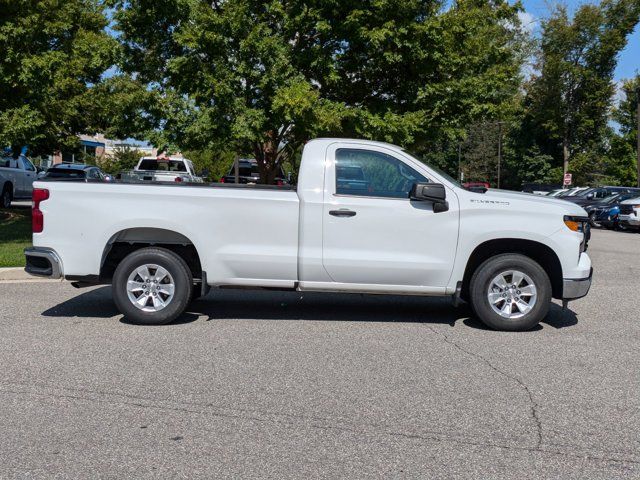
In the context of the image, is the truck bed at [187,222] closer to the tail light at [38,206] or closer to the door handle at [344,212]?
the tail light at [38,206]

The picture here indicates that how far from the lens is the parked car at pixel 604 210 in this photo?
26.5m

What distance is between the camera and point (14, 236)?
15.1 m

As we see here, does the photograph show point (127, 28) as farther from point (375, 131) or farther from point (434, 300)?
point (434, 300)

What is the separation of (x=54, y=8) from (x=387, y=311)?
497 inches

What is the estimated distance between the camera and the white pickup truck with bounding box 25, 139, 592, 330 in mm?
7344

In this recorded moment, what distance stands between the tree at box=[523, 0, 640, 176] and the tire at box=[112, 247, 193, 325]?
154 ft

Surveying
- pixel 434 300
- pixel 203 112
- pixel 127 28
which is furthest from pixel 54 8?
pixel 434 300

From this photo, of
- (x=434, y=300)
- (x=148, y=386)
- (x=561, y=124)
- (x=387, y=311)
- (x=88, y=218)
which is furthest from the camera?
(x=561, y=124)

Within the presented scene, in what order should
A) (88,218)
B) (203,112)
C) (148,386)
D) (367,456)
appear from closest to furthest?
(367,456)
(148,386)
(88,218)
(203,112)

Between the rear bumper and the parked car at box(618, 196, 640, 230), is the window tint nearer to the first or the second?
the rear bumper

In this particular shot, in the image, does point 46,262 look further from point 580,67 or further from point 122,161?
point 122,161

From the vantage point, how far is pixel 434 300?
9492mm

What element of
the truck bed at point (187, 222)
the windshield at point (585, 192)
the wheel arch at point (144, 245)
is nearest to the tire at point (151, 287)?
the wheel arch at point (144, 245)

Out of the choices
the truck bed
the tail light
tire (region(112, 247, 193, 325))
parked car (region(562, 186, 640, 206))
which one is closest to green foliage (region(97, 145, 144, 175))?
parked car (region(562, 186, 640, 206))
